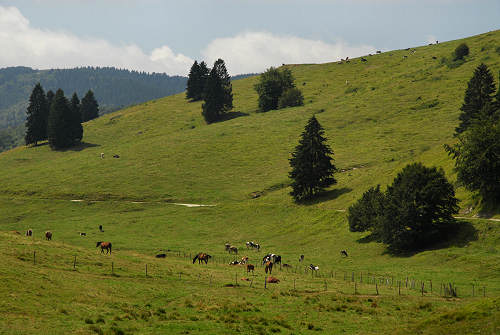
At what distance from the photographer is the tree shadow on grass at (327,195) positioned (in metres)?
87.7

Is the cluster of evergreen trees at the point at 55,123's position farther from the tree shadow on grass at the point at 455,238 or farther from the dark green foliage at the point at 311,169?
the tree shadow on grass at the point at 455,238

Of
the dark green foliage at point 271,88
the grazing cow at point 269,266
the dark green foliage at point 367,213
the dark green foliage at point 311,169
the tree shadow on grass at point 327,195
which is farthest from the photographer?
the dark green foliage at point 271,88

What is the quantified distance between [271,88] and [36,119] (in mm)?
77706

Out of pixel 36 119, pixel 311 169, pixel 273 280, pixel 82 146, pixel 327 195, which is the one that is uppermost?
pixel 36 119

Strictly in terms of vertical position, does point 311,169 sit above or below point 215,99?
below

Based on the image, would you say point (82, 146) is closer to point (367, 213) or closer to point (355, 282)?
point (367, 213)

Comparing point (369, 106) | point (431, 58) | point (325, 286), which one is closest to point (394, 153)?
point (369, 106)

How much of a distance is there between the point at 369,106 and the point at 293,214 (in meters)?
71.8

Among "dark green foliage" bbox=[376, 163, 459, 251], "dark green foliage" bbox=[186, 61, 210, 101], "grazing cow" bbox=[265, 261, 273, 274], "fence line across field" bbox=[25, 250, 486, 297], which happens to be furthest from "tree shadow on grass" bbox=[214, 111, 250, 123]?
"fence line across field" bbox=[25, 250, 486, 297]

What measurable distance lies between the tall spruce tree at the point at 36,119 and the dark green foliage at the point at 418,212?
132 metres

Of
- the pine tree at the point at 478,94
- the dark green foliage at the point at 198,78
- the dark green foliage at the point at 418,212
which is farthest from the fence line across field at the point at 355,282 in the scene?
the dark green foliage at the point at 198,78

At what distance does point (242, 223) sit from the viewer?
276 feet

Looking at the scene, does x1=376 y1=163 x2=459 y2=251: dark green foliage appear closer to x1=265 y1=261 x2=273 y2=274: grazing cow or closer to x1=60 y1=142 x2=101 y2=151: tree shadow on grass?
x1=265 y1=261 x2=273 y2=274: grazing cow

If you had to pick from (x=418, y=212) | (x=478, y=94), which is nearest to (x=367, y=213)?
(x=418, y=212)
